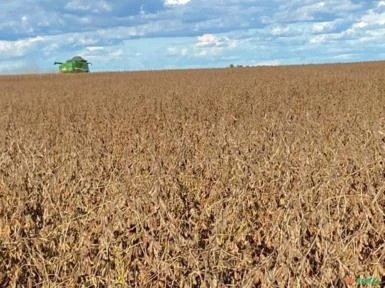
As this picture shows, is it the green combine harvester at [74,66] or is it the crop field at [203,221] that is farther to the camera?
the green combine harvester at [74,66]

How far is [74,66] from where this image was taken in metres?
52.3

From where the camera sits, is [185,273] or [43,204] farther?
[43,204]

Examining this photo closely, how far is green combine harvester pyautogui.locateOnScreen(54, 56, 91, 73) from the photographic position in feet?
170

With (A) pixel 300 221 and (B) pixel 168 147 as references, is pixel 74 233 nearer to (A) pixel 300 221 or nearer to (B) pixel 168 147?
(A) pixel 300 221

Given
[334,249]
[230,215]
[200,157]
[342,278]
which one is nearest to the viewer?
[342,278]

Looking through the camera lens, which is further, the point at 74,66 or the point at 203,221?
the point at 74,66

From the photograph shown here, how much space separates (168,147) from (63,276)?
390cm

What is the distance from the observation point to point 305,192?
8.47ft

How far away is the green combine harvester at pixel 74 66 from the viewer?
51906 mm

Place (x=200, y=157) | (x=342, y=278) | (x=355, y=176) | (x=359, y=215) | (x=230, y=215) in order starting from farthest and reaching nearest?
1. (x=200, y=157)
2. (x=355, y=176)
3. (x=230, y=215)
4. (x=359, y=215)
5. (x=342, y=278)

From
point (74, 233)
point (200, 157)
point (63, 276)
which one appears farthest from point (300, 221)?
point (200, 157)

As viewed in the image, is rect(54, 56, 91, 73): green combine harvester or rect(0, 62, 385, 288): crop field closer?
rect(0, 62, 385, 288): crop field

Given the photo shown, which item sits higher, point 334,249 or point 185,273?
point 334,249

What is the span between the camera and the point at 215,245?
2.04 meters
